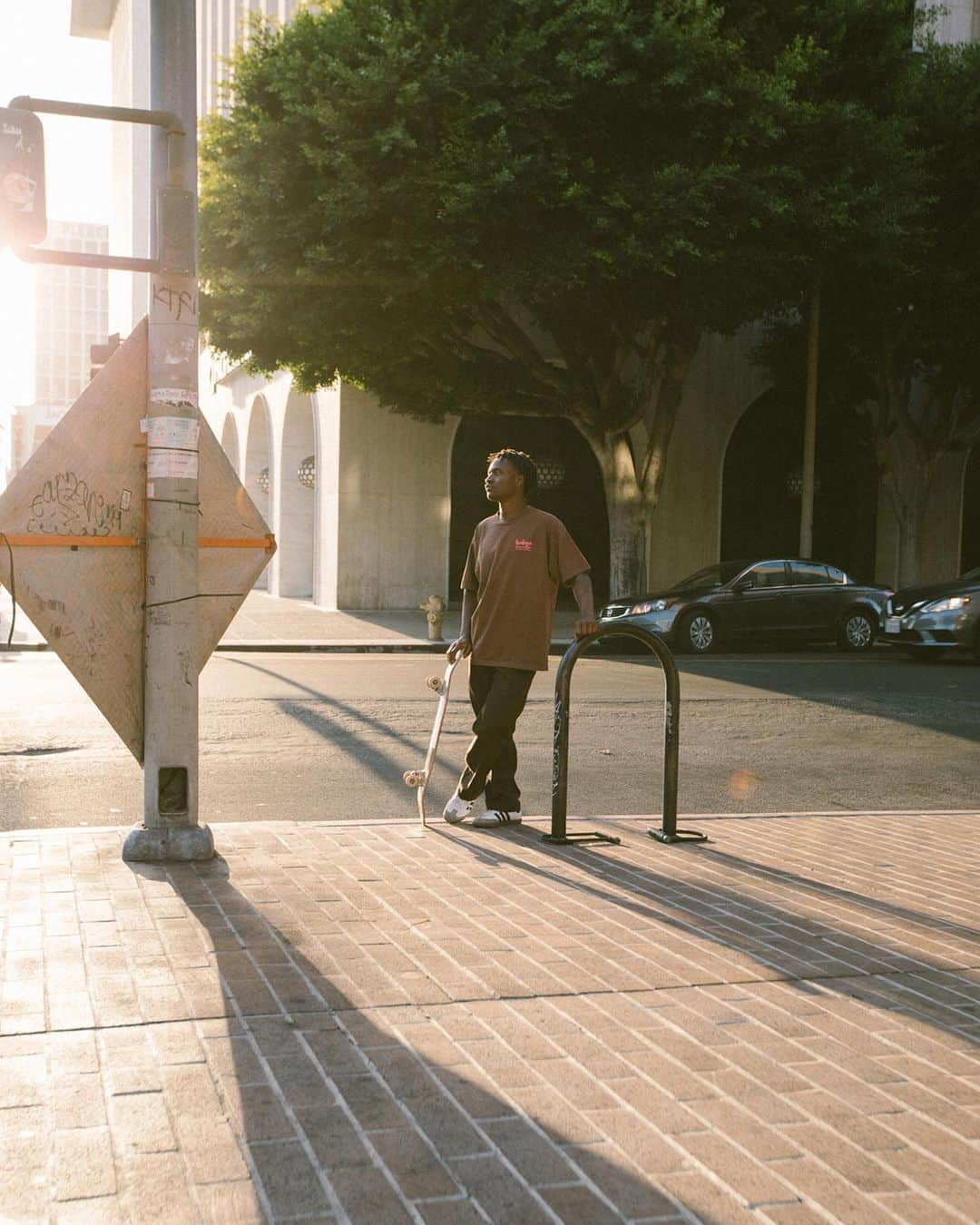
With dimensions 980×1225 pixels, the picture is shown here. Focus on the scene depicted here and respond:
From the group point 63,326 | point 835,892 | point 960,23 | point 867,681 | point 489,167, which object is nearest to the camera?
point 835,892

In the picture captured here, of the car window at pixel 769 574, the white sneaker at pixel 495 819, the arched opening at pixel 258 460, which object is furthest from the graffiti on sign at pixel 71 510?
the arched opening at pixel 258 460

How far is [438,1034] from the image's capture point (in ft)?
→ 11.9

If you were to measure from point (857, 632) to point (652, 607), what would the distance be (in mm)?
3454

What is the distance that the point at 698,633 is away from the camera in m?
18.6

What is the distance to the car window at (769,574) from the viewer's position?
62.8 feet

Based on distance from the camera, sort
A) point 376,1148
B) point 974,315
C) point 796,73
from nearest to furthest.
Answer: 1. point 376,1148
2. point 796,73
3. point 974,315

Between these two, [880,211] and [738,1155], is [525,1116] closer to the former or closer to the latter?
[738,1155]

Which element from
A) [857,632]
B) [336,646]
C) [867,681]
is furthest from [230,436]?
[867,681]

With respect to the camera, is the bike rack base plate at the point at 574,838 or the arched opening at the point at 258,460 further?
the arched opening at the point at 258,460

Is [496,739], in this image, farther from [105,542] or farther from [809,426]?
[809,426]

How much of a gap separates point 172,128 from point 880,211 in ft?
54.9

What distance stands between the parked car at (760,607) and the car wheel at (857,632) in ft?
0.04

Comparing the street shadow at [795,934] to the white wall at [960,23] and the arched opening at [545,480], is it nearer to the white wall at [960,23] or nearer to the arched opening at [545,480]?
the arched opening at [545,480]

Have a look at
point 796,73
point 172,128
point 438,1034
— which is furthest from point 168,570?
point 796,73
